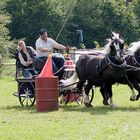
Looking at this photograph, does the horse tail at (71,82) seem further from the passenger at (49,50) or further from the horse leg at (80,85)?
the passenger at (49,50)

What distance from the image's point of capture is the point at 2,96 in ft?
63.7

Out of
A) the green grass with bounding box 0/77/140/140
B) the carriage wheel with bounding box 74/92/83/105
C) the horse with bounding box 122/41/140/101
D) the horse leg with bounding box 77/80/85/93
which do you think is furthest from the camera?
the carriage wheel with bounding box 74/92/83/105

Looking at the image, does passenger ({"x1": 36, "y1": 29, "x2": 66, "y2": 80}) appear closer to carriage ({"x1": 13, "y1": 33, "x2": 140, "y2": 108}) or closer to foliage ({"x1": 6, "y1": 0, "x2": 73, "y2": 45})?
carriage ({"x1": 13, "y1": 33, "x2": 140, "y2": 108})

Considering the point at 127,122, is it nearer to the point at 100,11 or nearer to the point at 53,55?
the point at 53,55

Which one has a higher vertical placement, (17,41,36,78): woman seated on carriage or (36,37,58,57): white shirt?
(36,37,58,57): white shirt

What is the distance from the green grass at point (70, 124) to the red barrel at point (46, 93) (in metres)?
0.23

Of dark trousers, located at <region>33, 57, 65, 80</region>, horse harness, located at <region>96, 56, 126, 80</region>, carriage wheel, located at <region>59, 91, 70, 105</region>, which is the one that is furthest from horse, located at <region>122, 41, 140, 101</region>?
carriage wheel, located at <region>59, 91, 70, 105</region>

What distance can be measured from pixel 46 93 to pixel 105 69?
1.63m

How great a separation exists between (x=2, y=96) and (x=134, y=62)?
656cm

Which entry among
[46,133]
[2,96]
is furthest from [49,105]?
[2,96]

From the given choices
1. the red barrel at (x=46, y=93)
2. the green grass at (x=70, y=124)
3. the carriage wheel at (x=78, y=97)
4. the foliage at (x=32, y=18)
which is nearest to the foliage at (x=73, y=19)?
the foliage at (x=32, y=18)

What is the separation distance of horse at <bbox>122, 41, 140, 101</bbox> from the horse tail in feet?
4.94

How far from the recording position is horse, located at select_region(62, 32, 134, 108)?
13.7 m

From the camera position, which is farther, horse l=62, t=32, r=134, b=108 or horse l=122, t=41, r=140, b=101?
horse l=122, t=41, r=140, b=101
